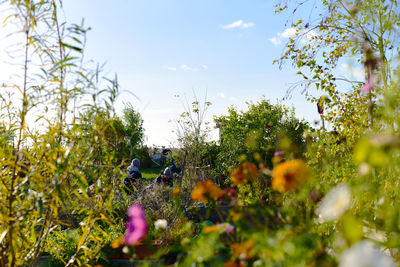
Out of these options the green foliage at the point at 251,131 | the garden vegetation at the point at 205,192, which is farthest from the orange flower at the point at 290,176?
the green foliage at the point at 251,131

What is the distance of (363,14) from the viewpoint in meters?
4.55

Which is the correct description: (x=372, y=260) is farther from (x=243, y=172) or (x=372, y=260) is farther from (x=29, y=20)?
(x=29, y=20)

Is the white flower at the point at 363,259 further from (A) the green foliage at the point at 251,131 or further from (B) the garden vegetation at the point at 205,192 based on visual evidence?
(A) the green foliage at the point at 251,131

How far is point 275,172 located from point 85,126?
1.19m

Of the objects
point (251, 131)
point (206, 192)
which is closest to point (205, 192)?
point (206, 192)

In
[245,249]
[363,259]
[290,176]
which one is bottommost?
[245,249]

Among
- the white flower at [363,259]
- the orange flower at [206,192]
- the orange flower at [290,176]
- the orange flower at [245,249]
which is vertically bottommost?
the orange flower at [245,249]

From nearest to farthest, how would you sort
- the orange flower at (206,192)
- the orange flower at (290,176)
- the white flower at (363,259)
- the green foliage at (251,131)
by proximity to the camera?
the white flower at (363,259) < the orange flower at (290,176) < the orange flower at (206,192) < the green foliage at (251,131)

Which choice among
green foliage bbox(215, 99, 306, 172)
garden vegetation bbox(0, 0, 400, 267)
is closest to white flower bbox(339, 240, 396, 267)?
garden vegetation bbox(0, 0, 400, 267)

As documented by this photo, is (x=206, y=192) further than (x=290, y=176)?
Yes

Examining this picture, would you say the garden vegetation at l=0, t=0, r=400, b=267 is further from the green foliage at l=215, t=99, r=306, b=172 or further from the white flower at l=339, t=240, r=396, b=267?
the green foliage at l=215, t=99, r=306, b=172

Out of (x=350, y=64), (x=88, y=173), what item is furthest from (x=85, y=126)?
(x=350, y=64)

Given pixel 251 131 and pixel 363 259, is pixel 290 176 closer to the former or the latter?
pixel 363 259

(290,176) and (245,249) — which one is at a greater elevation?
(290,176)
